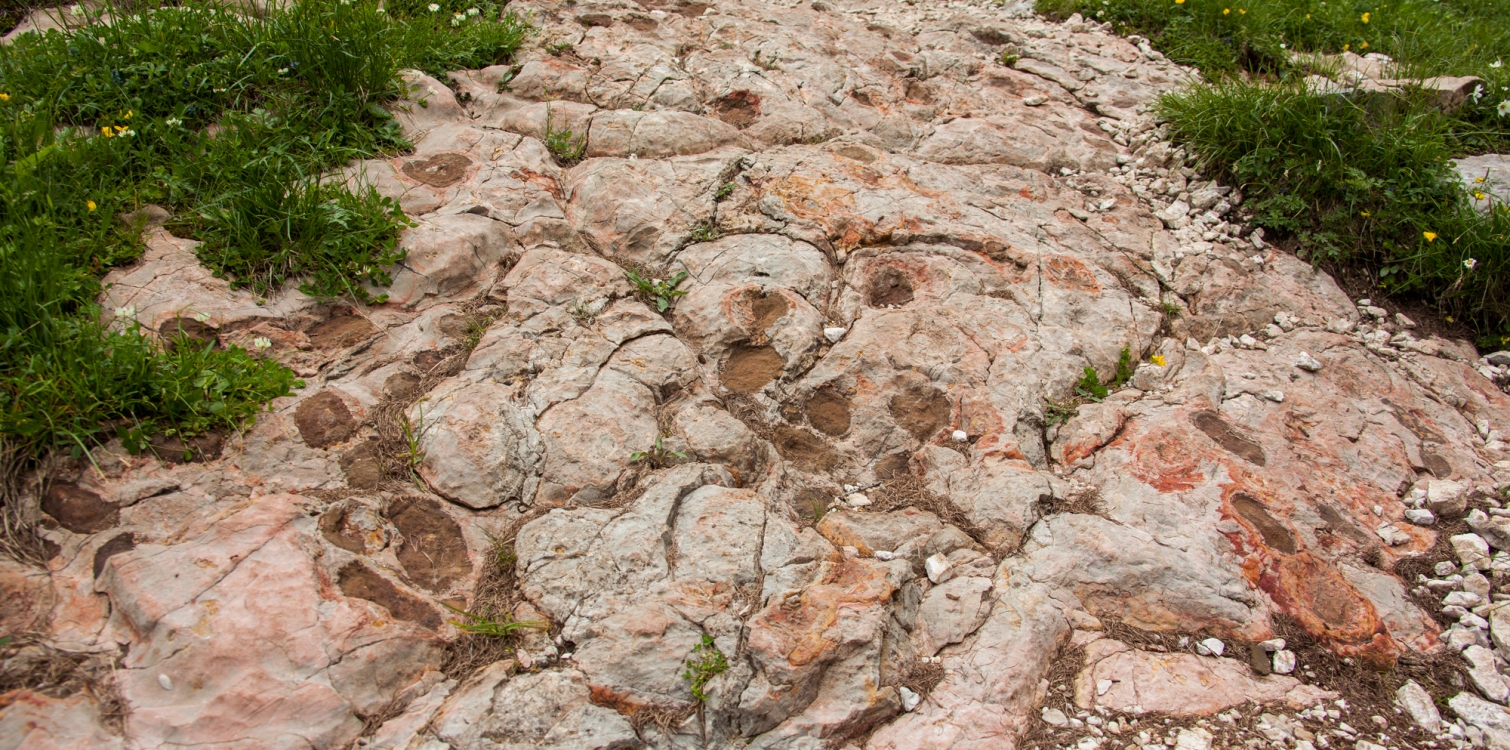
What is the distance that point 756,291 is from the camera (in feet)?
13.2

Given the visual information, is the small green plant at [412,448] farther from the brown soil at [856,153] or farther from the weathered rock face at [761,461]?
the brown soil at [856,153]

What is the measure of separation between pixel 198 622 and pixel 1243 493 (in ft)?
12.5

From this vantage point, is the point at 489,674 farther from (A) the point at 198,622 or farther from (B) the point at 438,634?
(A) the point at 198,622

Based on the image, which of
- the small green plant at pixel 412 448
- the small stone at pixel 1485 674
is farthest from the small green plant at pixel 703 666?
the small stone at pixel 1485 674

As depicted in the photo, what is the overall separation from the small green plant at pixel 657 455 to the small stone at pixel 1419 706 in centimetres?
270

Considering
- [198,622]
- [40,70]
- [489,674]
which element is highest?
[40,70]

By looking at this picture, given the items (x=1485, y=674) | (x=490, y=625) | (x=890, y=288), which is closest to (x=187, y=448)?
(x=490, y=625)

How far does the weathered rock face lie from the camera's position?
264 centimetres

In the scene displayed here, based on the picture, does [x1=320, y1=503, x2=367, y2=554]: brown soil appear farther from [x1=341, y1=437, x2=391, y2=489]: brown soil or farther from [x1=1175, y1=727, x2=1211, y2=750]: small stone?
[x1=1175, y1=727, x2=1211, y2=750]: small stone

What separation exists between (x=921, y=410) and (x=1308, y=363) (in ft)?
6.69

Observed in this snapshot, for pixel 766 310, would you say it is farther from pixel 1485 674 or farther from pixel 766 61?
pixel 1485 674

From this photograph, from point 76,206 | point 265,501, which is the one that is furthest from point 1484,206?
point 76,206

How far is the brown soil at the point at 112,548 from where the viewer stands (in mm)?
2668

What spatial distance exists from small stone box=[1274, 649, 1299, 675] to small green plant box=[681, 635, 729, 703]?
6.44 ft
